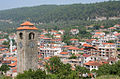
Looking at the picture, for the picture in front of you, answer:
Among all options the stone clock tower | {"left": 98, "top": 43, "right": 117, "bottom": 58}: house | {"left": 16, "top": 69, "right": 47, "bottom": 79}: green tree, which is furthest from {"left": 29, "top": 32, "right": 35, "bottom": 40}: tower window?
{"left": 98, "top": 43, "right": 117, "bottom": 58}: house

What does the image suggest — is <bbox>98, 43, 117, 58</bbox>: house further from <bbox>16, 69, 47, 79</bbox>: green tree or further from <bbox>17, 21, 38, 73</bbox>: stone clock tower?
<bbox>16, 69, 47, 79</bbox>: green tree

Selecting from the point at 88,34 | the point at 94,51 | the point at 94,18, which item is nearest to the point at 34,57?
the point at 94,51

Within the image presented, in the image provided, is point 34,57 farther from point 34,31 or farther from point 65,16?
point 65,16

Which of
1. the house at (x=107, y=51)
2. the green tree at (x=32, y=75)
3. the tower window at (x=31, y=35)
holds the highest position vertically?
the tower window at (x=31, y=35)

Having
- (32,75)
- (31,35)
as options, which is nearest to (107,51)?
(31,35)

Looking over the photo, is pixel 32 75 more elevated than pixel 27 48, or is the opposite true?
pixel 27 48

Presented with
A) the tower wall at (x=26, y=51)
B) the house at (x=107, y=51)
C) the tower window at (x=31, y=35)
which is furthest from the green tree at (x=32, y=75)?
the house at (x=107, y=51)

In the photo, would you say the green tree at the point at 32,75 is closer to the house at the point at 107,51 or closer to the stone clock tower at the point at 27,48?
the stone clock tower at the point at 27,48

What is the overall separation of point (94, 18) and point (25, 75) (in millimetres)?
82698

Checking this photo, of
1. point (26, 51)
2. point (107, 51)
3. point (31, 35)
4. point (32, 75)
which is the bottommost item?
point (107, 51)

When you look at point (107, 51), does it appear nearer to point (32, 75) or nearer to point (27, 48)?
point (27, 48)

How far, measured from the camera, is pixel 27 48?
64.1ft

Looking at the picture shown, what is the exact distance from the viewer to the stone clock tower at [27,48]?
19516 millimetres

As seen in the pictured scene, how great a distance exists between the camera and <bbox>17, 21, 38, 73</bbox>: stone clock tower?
19516mm
